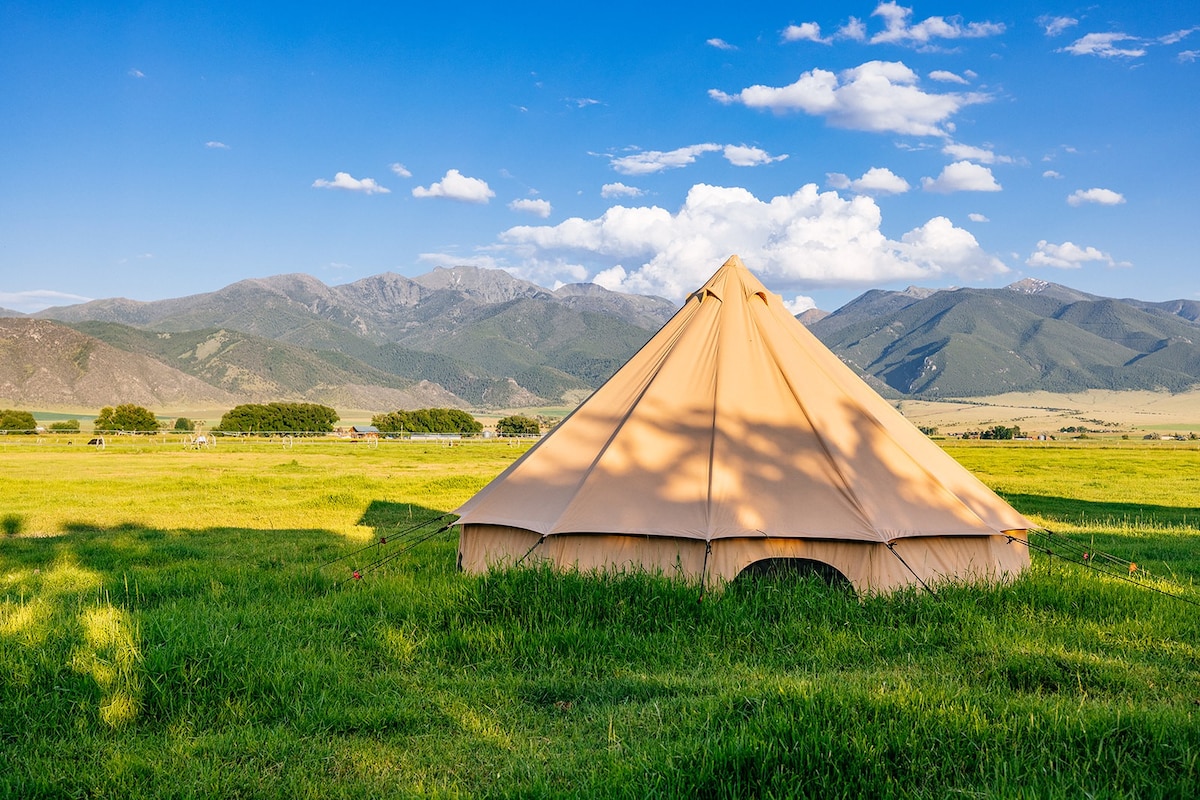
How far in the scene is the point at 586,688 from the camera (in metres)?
5.72

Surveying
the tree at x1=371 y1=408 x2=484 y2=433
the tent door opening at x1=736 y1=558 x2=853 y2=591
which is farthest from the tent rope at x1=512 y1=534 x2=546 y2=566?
the tree at x1=371 y1=408 x2=484 y2=433

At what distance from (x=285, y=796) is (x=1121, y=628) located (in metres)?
6.75

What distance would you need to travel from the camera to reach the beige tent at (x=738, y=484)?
8.23m

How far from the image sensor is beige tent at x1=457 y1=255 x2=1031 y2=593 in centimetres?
823

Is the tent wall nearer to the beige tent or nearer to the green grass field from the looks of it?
the beige tent

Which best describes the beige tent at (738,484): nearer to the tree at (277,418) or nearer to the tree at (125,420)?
the tree at (125,420)

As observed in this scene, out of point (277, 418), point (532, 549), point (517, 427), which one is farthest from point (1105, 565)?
point (277, 418)

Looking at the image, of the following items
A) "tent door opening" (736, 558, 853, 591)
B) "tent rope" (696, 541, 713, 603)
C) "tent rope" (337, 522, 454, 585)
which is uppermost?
"tent rope" (696, 541, 713, 603)

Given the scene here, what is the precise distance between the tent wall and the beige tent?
0.01 metres

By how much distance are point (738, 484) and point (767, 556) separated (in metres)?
0.84

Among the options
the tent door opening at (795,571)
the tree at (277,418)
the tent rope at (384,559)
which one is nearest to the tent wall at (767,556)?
the tent door opening at (795,571)

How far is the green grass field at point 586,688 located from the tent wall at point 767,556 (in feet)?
1.26

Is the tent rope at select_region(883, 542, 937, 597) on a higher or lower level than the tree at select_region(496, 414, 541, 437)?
higher

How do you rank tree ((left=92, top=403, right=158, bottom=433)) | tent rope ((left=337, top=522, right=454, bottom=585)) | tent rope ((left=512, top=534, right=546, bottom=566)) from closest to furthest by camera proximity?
tent rope ((left=512, top=534, right=546, bottom=566))
tent rope ((left=337, top=522, right=454, bottom=585))
tree ((left=92, top=403, right=158, bottom=433))
